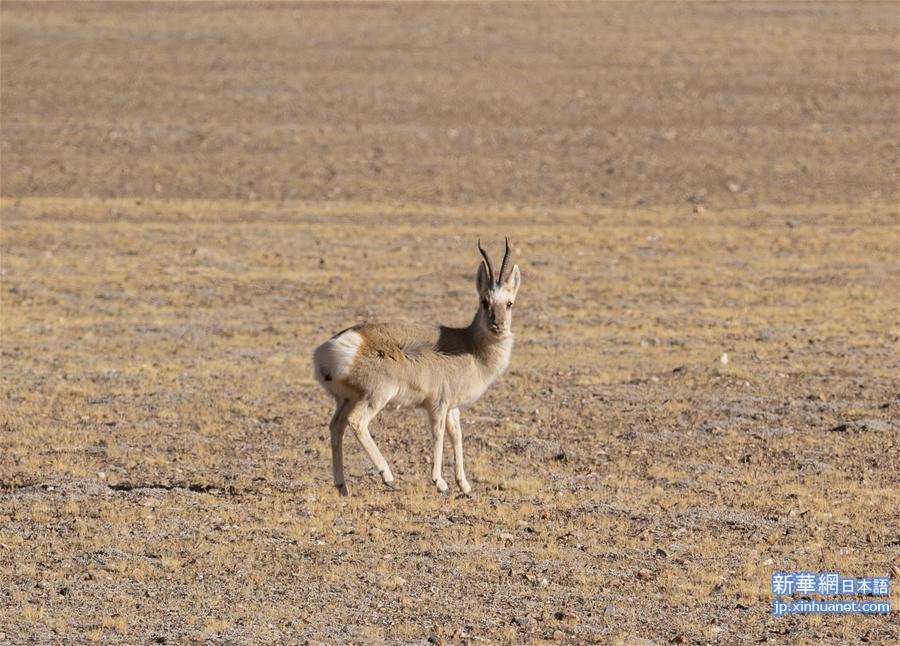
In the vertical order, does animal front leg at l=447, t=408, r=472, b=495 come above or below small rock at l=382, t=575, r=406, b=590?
above

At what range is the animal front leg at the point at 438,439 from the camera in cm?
1205

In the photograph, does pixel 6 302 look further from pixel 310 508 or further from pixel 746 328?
pixel 310 508

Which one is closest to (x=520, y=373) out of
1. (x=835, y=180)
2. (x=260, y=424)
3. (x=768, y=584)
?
(x=260, y=424)

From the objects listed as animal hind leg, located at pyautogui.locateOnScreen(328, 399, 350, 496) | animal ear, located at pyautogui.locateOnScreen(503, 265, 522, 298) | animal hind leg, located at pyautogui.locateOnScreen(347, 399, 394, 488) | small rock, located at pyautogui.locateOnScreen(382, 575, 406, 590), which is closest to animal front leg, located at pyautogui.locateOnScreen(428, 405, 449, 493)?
animal hind leg, located at pyautogui.locateOnScreen(347, 399, 394, 488)

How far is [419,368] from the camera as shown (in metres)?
12.0

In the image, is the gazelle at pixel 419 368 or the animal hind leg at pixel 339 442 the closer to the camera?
the gazelle at pixel 419 368

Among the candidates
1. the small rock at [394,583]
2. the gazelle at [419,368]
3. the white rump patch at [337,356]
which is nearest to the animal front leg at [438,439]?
the gazelle at [419,368]

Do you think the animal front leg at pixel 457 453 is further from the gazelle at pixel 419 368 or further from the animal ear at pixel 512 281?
the animal ear at pixel 512 281

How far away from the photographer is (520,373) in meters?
17.8

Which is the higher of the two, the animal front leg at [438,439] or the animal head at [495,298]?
the animal head at [495,298]

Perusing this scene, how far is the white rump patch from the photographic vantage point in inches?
454

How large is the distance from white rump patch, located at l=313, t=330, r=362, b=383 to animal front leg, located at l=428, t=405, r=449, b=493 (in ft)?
2.99

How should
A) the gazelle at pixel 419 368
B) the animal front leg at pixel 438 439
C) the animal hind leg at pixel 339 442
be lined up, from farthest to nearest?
the animal front leg at pixel 438 439 → the animal hind leg at pixel 339 442 → the gazelle at pixel 419 368

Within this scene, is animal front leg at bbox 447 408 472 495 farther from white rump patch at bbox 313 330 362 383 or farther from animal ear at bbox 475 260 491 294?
white rump patch at bbox 313 330 362 383
